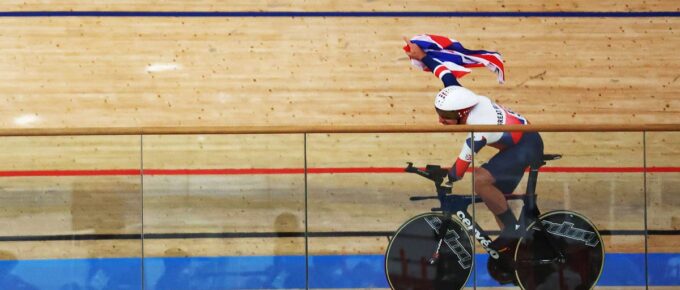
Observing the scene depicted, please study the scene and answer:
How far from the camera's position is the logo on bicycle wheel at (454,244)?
14.2 ft

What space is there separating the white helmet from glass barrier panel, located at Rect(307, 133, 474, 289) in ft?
2.30

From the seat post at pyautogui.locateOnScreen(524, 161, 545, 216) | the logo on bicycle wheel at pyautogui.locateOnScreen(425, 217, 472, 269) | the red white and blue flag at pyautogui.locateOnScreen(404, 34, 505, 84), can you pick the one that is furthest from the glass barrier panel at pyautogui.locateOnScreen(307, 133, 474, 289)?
the red white and blue flag at pyautogui.locateOnScreen(404, 34, 505, 84)

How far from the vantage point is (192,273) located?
13.9 ft

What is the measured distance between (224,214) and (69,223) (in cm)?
67

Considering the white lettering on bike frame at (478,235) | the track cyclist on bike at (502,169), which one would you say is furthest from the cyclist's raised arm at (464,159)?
the white lettering on bike frame at (478,235)

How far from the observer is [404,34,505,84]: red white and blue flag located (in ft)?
19.7

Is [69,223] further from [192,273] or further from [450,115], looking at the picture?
[450,115]

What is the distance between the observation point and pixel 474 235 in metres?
4.32

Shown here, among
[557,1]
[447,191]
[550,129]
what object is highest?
[557,1]

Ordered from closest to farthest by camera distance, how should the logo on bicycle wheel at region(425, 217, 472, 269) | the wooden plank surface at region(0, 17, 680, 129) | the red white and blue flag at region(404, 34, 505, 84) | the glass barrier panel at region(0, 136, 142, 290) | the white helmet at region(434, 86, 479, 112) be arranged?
1. the glass barrier panel at region(0, 136, 142, 290)
2. the logo on bicycle wheel at region(425, 217, 472, 269)
3. the white helmet at region(434, 86, 479, 112)
4. the red white and blue flag at region(404, 34, 505, 84)
5. the wooden plank surface at region(0, 17, 680, 129)

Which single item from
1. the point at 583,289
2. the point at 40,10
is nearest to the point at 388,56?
the point at 40,10

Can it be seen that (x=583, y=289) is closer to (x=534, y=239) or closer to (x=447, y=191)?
(x=534, y=239)

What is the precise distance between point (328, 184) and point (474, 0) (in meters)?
3.10

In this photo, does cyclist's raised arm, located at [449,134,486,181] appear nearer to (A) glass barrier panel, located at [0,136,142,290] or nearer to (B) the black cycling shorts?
(B) the black cycling shorts
